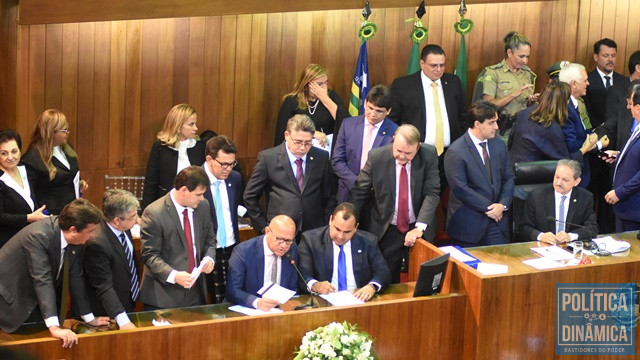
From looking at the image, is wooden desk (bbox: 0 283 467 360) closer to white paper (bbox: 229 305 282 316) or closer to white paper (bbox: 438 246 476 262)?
white paper (bbox: 229 305 282 316)

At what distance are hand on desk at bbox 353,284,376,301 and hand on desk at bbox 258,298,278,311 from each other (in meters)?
Result: 0.49

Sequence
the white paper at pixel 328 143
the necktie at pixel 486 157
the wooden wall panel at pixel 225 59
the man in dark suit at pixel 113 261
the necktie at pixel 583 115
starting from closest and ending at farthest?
the man in dark suit at pixel 113 261, the necktie at pixel 486 157, the wooden wall panel at pixel 225 59, the white paper at pixel 328 143, the necktie at pixel 583 115

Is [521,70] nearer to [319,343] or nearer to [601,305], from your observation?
[601,305]

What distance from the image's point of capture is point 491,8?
8281 mm

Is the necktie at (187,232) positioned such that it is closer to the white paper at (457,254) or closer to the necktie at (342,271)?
the necktie at (342,271)

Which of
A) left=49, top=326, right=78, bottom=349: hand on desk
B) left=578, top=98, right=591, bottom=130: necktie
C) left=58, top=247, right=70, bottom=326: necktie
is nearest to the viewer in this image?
left=49, top=326, right=78, bottom=349: hand on desk

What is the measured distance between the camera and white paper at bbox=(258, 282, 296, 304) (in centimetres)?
525

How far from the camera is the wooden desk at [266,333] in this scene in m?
4.70

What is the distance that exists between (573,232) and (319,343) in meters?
2.15

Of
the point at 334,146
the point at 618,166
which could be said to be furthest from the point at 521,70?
the point at 334,146

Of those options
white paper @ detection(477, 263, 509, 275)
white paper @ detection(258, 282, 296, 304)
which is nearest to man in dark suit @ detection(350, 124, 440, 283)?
white paper @ detection(477, 263, 509, 275)

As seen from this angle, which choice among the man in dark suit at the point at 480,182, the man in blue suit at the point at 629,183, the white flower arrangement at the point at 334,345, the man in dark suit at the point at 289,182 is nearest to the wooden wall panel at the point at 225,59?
the man in dark suit at the point at 289,182

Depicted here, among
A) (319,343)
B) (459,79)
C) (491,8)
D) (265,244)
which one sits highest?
(491,8)

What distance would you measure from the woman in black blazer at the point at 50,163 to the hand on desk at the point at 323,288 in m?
1.74
